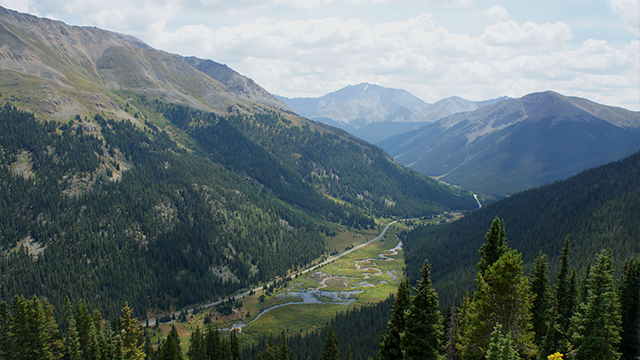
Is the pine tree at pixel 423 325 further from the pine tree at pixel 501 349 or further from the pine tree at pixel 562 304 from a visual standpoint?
the pine tree at pixel 562 304

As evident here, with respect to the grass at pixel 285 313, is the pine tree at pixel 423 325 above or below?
above

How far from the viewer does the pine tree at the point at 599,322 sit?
43.0 m

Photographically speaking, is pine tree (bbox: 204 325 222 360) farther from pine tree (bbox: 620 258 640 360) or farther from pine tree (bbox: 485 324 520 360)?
pine tree (bbox: 620 258 640 360)

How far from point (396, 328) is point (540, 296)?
2918 cm

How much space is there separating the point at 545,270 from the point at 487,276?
21.7m

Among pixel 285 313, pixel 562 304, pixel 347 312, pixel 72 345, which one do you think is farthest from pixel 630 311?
pixel 285 313

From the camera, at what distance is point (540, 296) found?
54312 millimetres

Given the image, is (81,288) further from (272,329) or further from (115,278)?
(272,329)

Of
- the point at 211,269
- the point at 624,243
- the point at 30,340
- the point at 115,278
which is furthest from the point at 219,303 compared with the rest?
the point at 624,243

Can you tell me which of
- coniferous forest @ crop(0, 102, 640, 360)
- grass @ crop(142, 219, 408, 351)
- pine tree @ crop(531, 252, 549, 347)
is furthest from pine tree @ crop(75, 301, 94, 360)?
pine tree @ crop(531, 252, 549, 347)

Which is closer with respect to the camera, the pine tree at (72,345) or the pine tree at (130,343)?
the pine tree at (130,343)

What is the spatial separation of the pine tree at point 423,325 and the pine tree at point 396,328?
222 cm

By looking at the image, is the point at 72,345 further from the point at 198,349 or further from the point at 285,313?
the point at 285,313

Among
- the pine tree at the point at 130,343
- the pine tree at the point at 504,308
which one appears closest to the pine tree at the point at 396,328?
the pine tree at the point at 504,308
